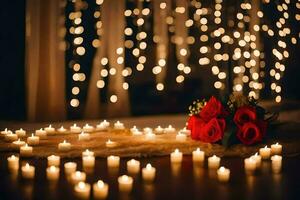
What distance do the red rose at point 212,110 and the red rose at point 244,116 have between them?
9cm

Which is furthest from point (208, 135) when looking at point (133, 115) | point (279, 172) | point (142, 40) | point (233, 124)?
point (142, 40)

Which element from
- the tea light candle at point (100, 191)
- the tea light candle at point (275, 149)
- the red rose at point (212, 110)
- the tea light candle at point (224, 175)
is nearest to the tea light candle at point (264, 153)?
the tea light candle at point (275, 149)

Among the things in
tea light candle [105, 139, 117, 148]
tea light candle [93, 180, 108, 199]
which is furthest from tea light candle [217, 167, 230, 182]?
tea light candle [105, 139, 117, 148]

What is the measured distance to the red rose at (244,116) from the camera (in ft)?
9.14

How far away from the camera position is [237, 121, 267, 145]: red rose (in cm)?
278

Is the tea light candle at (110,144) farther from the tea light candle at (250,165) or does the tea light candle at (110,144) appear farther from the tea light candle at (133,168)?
the tea light candle at (250,165)

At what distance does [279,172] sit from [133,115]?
2486 mm

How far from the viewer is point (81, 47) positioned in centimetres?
450

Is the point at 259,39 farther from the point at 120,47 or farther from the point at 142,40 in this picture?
the point at 120,47

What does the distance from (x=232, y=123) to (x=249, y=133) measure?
0.38ft

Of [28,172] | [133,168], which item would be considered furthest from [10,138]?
[133,168]

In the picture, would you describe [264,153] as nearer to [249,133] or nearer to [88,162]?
[249,133]

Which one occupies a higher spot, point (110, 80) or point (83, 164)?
point (110, 80)

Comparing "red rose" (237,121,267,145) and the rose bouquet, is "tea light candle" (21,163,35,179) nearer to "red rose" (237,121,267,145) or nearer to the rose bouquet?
the rose bouquet
